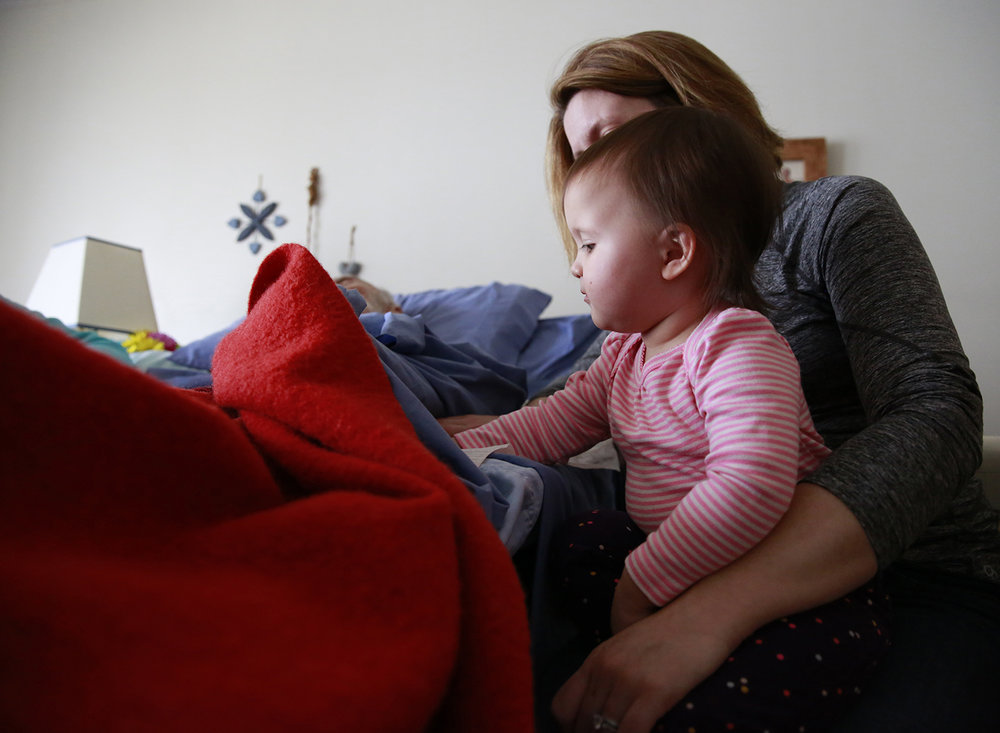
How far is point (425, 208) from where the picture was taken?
2367mm

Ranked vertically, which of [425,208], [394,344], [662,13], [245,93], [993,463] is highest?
[662,13]

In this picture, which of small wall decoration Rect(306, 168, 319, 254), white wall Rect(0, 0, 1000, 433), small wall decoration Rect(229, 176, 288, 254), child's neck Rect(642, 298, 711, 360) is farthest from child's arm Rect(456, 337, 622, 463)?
small wall decoration Rect(229, 176, 288, 254)

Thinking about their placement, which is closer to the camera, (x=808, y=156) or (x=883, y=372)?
(x=883, y=372)

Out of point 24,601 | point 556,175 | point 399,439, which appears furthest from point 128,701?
point 556,175

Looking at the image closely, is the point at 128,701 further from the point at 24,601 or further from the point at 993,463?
the point at 993,463

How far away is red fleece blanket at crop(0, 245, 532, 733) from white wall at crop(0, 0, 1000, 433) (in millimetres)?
1884

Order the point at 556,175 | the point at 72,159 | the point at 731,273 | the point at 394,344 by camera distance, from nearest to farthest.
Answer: the point at 731,273 → the point at 394,344 → the point at 556,175 → the point at 72,159

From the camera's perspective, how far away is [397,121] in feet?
7.91

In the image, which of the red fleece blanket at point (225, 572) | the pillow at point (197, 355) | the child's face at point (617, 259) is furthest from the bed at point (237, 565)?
the pillow at point (197, 355)

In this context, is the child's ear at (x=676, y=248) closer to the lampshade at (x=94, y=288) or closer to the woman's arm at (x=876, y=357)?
the woman's arm at (x=876, y=357)

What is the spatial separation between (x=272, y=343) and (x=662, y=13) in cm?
208

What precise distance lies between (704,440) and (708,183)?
264mm

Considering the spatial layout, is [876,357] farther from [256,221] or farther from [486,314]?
[256,221]

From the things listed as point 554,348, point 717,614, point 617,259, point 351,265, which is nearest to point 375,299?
point 554,348
